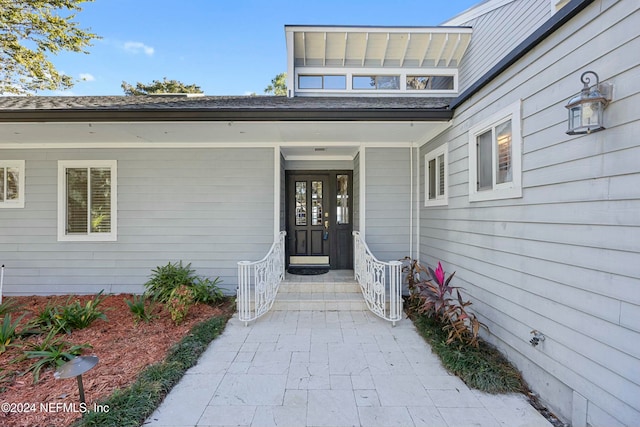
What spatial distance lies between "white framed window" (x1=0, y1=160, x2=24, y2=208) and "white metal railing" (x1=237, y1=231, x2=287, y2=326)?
4.71m

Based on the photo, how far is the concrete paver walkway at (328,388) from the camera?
7.47ft

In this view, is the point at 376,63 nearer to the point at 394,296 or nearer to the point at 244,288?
Result: the point at 394,296

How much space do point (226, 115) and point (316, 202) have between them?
3050 mm

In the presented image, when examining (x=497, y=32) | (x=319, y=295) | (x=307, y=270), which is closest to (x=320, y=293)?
(x=319, y=295)

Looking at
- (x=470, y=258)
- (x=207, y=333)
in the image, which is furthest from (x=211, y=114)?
(x=470, y=258)

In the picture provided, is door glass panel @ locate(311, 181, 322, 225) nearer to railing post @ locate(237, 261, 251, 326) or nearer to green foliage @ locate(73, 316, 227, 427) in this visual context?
railing post @ locate(237, 261, 251, 326)

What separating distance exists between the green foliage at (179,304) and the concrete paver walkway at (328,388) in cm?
76

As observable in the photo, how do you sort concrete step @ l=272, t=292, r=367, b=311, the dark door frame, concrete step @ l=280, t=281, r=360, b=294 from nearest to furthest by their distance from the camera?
concrete step @ l=272, t=292, r=367, b=311, concrete step @ l=280, t=281, r=360, b=294, the dark door frame

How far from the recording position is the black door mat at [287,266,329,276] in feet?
19.8

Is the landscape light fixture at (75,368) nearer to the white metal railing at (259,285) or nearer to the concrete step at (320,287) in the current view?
the white metal railing at (259,285)

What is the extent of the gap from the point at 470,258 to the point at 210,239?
171 inches

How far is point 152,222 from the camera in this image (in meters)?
5.58

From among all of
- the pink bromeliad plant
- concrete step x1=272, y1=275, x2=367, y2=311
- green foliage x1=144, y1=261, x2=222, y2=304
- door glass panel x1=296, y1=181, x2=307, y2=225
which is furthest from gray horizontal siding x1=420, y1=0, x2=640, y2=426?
green foliage x1=144, y1=261, x2=222, y2=304

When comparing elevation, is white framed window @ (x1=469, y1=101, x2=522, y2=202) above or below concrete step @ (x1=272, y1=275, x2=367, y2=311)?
above
